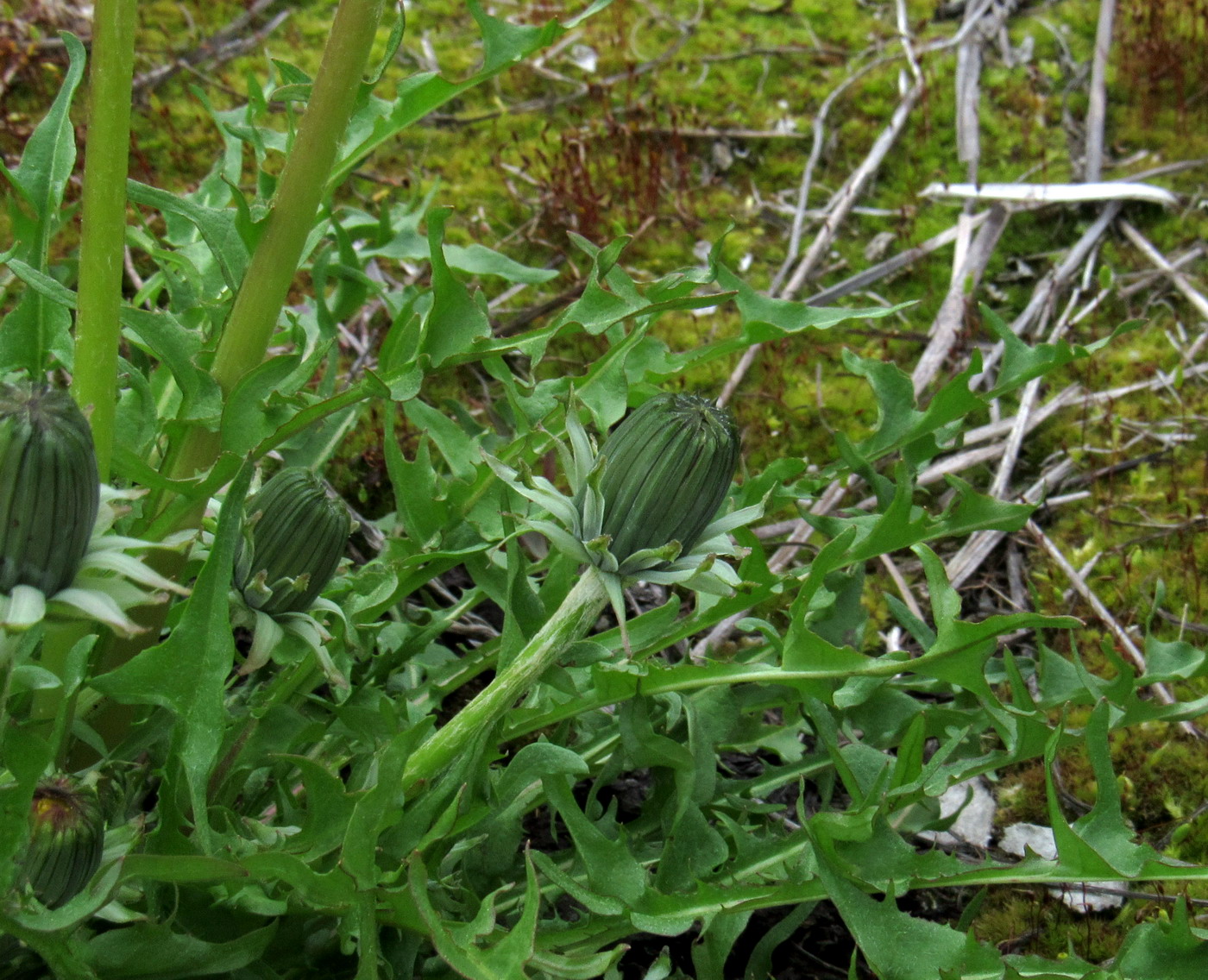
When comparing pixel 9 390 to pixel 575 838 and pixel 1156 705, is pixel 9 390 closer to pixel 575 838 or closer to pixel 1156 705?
pixel 575 838

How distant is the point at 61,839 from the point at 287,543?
408 mm

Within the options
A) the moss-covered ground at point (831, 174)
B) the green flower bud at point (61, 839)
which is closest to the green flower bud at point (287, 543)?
the green flower bud at point (61, 839)

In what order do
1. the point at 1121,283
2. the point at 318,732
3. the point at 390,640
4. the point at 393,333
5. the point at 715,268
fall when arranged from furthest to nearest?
the point at 1121,283 → the point at 390,640 → the point at 393,333 → the point at 715,268 → the point at 318,732

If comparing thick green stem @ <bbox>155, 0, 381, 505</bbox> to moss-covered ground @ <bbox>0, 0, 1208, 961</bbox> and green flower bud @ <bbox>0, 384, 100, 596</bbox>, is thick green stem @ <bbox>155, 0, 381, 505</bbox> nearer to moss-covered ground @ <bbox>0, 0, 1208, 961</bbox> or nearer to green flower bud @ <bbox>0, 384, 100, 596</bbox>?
green flower bud @ <bbox>0, 384, 100, 596</bbox>

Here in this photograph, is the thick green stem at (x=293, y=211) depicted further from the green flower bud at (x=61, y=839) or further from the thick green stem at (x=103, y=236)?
the green flower bud at (x=61, y=839)

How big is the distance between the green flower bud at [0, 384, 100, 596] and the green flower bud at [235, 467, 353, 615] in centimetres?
30

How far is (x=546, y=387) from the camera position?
6.28 feet

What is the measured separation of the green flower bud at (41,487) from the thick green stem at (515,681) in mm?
461

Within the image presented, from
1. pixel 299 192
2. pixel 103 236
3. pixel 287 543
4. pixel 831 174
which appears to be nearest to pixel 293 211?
pixel 299 192

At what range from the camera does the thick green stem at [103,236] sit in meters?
1.44

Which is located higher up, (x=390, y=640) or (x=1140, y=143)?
(x=1140, y=143)

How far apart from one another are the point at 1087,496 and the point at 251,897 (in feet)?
6.69

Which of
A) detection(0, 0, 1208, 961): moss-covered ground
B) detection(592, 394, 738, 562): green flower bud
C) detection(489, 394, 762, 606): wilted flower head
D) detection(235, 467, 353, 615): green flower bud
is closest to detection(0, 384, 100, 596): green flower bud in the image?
detection(235, 467, 353, 615): green flower bud

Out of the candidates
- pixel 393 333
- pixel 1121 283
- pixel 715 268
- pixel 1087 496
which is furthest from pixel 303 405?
pixel 1121 283
